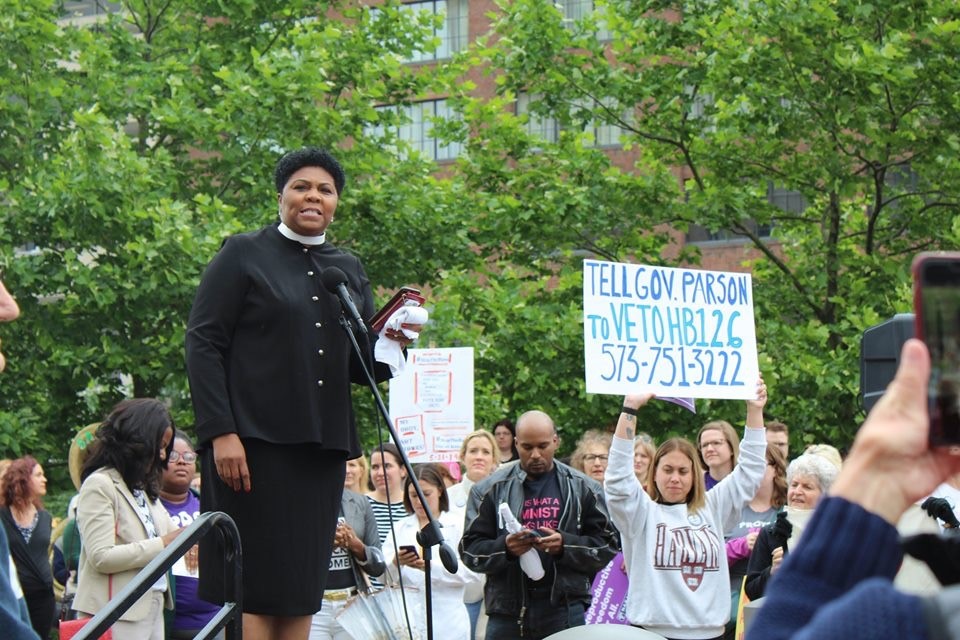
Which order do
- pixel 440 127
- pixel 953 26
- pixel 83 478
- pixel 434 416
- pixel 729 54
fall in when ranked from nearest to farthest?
1. pixel 83 478
2. pixel 434 416
3. pixel 953 26
4. pixel 729 54
5. pixel 440 127

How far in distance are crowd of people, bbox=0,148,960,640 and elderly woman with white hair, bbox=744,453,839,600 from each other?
0.01 m

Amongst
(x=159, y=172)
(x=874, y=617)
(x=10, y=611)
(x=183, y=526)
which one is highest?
(x=159, y=172)

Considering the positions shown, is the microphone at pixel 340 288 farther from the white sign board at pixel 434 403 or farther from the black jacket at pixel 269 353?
the white sign board at pixel 434 403

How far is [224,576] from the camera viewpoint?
5293 mm

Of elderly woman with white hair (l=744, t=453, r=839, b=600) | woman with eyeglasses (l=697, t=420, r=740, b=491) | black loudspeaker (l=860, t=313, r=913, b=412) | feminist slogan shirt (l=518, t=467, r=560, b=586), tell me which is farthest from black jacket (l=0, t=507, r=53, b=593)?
black loudspeaker (l=860, t=313, r=913, b=412)

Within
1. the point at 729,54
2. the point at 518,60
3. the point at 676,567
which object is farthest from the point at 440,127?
the point at 676,567

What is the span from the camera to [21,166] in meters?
18.1

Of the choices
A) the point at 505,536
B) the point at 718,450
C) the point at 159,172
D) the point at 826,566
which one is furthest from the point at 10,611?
the point at 159,172

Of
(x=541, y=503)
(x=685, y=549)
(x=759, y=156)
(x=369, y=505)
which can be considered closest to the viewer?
(x=685, y=549)

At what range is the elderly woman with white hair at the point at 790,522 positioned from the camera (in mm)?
7373

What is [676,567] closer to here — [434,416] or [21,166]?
[434,416]

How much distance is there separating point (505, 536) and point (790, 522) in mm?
1582

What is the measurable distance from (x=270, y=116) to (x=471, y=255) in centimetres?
295

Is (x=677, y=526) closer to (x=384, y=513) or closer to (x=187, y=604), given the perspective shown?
(x=187, y=604)
